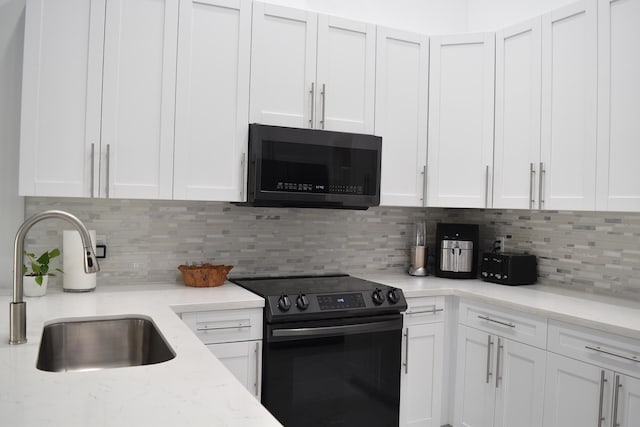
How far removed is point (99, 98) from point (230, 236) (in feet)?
3.39

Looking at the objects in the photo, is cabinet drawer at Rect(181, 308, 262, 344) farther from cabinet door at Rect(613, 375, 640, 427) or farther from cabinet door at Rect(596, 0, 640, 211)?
cabinet door at Rect(596, 0, 640, 211)

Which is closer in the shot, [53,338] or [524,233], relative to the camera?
[53,338]

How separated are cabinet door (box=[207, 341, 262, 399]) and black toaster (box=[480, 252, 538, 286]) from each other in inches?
59.7

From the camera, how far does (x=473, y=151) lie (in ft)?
10.5

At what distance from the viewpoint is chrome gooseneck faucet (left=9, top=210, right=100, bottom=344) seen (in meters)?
1.54

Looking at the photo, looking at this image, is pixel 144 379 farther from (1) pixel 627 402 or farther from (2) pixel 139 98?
(1) pixel 627 402

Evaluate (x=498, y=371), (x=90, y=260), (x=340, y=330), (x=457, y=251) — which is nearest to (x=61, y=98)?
(x=90, y=260)

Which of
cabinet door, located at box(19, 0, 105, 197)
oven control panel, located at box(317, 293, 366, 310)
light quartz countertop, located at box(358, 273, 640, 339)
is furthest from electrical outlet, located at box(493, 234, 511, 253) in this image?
cabinet door, located at box(19, 0, 105, 197)

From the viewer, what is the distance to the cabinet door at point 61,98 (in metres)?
2.36

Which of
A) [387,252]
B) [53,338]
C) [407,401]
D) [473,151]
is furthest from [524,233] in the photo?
[53,338]

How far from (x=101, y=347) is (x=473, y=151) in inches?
90.5

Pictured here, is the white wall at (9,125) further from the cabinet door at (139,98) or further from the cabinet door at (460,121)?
the cabinet door at (460,121)

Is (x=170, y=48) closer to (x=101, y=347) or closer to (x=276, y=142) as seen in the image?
(x=276, y=142)

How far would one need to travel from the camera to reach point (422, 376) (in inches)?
115
